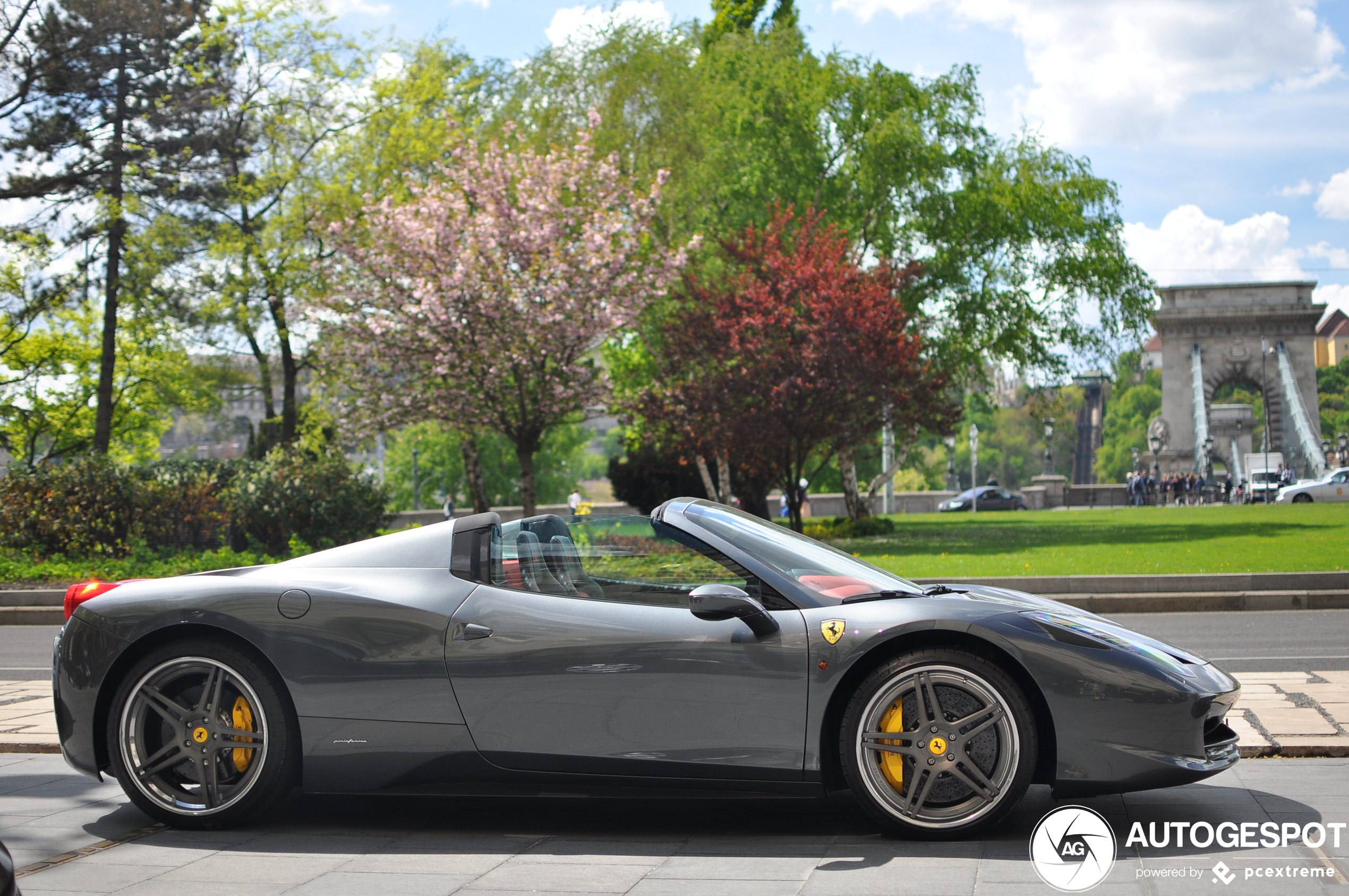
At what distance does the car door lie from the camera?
4.01 meters

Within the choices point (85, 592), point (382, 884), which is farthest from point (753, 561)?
→ point (85, 592)

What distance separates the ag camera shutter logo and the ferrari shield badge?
938 millimetres

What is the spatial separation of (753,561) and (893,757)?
86cm

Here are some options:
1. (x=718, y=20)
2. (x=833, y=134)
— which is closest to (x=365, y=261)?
(x=833, y=134)

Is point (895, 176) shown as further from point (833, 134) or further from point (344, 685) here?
point (344, 685)

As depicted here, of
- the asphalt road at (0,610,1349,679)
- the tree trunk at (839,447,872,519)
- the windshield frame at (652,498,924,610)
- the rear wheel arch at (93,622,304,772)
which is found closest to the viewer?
the windshield frame at (652,498,924,610)

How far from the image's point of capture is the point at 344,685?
431 cm

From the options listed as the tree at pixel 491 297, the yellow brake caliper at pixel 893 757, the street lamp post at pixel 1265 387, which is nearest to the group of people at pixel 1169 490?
the street lamp post at pixel 1265 387

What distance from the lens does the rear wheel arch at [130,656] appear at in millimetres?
4469

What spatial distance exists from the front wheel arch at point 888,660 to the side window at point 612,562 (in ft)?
1.27

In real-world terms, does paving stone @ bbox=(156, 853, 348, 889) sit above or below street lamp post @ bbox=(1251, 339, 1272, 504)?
below

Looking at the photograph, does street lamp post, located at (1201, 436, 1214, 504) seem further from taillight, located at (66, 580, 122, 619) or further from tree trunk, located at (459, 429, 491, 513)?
taillight, located at (66, 580, 122, 619)

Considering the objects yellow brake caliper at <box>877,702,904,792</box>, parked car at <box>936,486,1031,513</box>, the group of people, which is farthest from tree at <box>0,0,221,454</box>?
the group of people

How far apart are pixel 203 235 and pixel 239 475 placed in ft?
31.5
